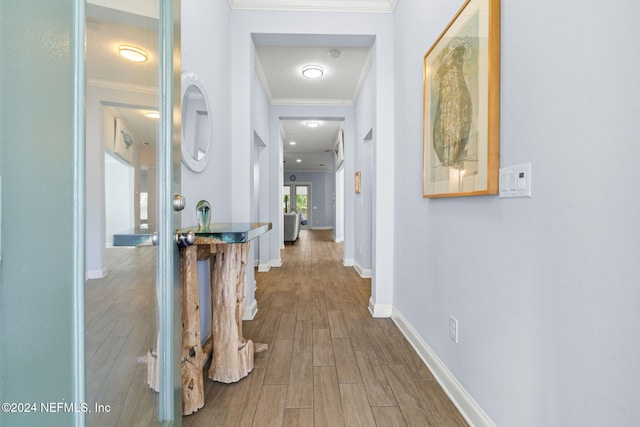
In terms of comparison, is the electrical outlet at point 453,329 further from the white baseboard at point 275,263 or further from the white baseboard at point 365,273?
the white baseboard at point 275,263

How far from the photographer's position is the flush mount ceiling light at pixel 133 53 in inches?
33.6

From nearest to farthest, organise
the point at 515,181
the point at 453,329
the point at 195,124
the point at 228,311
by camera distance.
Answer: the point at 515,181
the point at 453,329
the point at 228,311
the point at 195,124

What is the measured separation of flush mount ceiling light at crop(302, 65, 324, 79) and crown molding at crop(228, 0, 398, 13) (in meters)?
1.02

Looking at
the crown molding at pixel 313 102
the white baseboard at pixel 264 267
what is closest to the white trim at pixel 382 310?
the white baseboard at pixel 264 267

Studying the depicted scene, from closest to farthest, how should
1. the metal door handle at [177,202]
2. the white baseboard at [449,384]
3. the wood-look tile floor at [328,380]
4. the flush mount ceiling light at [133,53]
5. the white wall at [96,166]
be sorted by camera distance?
the white wall at [96,166] < the flush mount ceiling light at [133,53] < the metal door handle at [177,202] < the white baseboard at [449,384] < the wood-look tile floor at [328,380]

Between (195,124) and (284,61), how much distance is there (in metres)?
2.14

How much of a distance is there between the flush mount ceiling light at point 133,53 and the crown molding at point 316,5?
2.05m

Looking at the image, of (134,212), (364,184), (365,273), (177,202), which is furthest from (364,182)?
(134,212)

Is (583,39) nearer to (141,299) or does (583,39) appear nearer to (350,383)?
(141,299)

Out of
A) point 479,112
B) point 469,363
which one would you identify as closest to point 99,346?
point 469,363

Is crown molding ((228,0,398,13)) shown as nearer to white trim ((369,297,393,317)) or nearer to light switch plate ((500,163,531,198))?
light switch plate ((500,163,531,198))

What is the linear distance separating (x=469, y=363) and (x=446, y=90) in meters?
1.37

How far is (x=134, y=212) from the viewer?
37.6 inches

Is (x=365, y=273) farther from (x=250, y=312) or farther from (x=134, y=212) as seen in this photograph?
(x=134, y=212)
